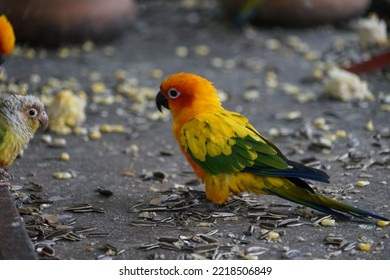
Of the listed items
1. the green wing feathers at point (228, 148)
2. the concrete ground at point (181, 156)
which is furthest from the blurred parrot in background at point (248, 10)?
the green wing feathers at point (228, 148)

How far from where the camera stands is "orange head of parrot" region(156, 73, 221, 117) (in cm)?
403

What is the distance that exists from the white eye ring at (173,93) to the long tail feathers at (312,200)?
0.75 m

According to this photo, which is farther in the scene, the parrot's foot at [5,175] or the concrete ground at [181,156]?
the parrot's foot at [5,175]

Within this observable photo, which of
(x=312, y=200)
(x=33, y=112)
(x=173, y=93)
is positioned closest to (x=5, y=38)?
(x=33, y=112)

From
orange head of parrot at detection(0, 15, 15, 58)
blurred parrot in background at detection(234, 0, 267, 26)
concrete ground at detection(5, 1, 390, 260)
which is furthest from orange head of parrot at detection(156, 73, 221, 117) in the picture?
blurred parrot in background at detection(234, 0, 267, 26)

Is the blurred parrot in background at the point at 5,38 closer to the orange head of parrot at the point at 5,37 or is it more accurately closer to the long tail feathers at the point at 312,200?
the orange head of parrot at the point at 5,37

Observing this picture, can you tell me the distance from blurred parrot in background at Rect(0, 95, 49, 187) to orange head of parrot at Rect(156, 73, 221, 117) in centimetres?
74

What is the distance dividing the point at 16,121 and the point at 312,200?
5.40 ft

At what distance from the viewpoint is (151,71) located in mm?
7164

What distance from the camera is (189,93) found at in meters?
4.04

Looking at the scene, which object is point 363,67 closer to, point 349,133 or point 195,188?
point 349,133

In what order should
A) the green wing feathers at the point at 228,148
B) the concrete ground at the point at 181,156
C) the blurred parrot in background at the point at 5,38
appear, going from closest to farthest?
the concrete ground at the point at 181,156 → the green wing feathers at the point at 228,148 → the blurred parrot in background at the point at 5,38

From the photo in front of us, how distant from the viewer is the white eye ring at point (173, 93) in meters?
4.08

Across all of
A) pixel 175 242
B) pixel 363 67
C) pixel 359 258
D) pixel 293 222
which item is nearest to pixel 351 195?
pixel 293 222
